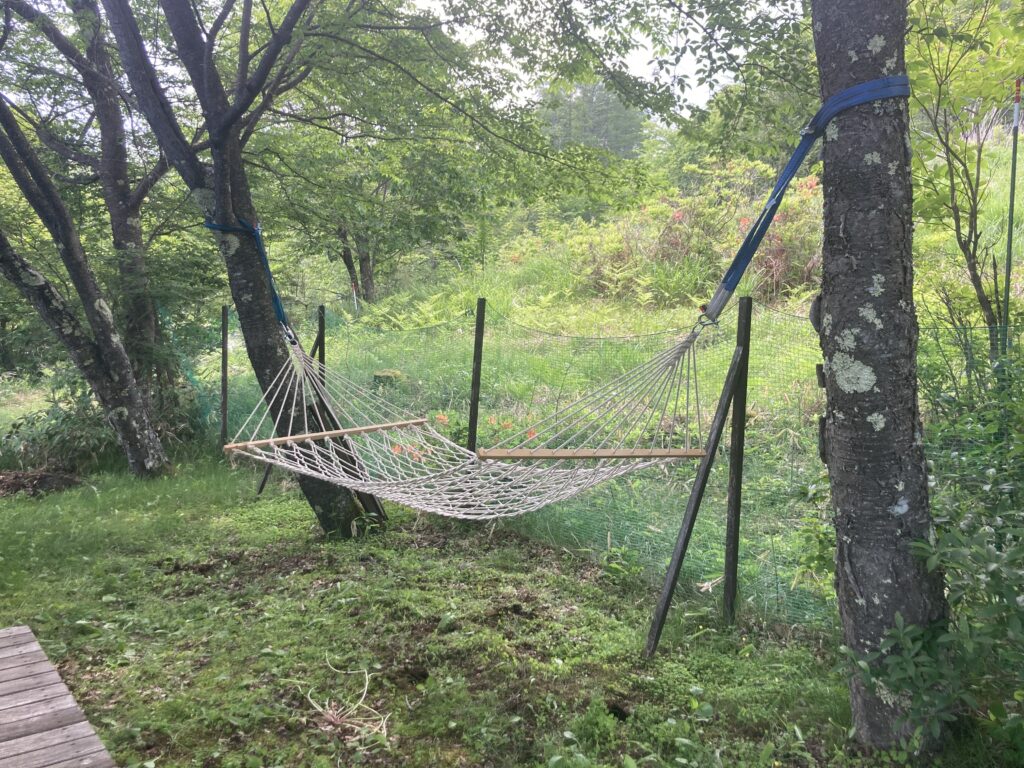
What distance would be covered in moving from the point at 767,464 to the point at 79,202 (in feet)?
16.0

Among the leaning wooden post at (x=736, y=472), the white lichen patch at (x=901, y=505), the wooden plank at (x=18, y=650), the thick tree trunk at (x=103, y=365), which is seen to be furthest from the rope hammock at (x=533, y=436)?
the thick tree trunk at (x=103, y=365)

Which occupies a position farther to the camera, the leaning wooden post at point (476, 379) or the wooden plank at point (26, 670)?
the leaning wooden post at point (476, 379)

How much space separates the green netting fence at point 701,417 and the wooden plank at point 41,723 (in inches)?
66.3

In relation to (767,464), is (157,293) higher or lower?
higher

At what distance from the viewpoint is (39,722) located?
4.28 ft

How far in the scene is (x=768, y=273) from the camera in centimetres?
575

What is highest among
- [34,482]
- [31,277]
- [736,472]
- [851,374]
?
[31,277]

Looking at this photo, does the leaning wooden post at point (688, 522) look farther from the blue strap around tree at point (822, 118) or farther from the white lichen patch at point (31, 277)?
the white lichen patch at point (31, 277)

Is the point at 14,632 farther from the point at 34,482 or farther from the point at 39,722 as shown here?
the point at 34,482

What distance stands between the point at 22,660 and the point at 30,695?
0.21 m

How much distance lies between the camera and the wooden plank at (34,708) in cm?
132

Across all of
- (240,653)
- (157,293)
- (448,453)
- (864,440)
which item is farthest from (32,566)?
(864,440)

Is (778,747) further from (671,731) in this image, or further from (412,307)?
(412,307)

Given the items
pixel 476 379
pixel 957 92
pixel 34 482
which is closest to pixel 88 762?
pixel 476 379
